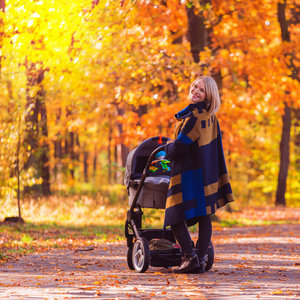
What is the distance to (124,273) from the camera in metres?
7.06

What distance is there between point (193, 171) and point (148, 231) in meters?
1.15

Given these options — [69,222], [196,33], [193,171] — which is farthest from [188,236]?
[196,33]

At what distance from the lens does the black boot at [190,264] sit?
21.8 ft

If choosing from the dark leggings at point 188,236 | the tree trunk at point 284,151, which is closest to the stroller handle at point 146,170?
the dark leggings at point 188,236

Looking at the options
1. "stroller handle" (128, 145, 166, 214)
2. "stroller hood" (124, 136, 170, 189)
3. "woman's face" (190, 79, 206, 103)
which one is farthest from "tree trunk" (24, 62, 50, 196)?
"woman's face" (190, 79, 206, 103)

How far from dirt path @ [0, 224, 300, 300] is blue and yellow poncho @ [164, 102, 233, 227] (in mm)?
756

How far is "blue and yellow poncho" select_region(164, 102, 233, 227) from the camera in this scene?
6598 mm

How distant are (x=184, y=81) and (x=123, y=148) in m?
9.90

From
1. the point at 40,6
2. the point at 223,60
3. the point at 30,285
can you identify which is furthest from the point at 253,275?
the point at 223,60

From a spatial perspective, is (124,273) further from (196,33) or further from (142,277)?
(196,33)

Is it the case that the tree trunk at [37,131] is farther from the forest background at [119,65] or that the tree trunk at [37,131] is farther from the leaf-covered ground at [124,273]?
the leaf-covered ground at [124,273]

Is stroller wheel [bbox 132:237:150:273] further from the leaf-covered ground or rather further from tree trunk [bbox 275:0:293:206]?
tree trunk [bbox 275:0:293:206]

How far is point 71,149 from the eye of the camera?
3425 cm

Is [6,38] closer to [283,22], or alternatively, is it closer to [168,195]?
[168,195]
